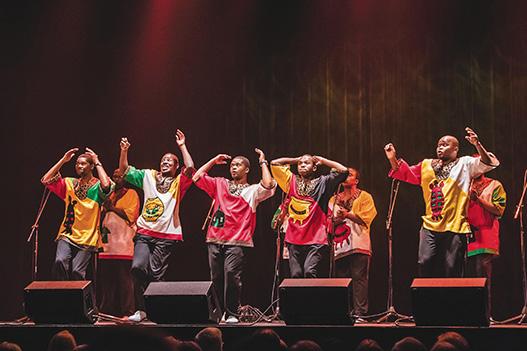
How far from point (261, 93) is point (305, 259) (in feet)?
8.38

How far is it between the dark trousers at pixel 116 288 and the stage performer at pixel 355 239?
2376 mm

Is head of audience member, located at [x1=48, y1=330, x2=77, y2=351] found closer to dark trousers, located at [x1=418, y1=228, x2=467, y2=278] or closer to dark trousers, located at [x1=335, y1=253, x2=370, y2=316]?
dark trousers, located at [x1=418, y1=228, x2=467, y2=278]

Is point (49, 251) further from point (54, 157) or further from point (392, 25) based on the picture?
point (392, 25)

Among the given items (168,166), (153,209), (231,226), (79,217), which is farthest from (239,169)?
(79,217)

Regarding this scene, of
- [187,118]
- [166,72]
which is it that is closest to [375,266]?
[187,118]

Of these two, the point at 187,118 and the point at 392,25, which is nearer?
the point at 392,25

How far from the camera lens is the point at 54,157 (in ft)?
30.5

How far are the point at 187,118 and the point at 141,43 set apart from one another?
1131 millimetres

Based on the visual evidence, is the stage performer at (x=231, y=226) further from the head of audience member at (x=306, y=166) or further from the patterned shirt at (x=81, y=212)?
the patterned shirt at (x=81, y=212)

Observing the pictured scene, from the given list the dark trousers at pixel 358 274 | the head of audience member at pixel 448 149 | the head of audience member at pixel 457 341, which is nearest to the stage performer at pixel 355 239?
the dark trousers at pixel 358 274

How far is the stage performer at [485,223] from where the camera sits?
7312 millimetres

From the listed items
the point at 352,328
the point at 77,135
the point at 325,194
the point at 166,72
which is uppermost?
the point at 166,72

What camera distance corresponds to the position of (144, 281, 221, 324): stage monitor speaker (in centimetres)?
654

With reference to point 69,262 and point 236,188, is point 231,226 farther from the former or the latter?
point 69,262
